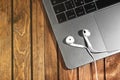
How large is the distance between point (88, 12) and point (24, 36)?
0.86ft

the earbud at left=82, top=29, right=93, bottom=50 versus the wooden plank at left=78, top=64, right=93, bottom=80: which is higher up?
the earbud at left=82, top=29, right=93, bottom=50

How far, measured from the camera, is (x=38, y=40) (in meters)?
1.56

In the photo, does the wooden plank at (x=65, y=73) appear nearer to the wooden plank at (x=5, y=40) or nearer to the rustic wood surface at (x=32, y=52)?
the rustic wood surface at (x=32, y=52)

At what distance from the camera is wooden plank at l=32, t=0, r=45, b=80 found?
155cm

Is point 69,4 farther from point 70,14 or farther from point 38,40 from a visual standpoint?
point 38,40

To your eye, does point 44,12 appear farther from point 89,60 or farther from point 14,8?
point 89,60

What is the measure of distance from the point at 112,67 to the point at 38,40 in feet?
0.99

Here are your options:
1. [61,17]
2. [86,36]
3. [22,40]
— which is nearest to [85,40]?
[86,36]

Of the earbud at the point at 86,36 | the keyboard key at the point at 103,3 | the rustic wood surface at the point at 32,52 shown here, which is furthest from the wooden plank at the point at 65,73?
the keyboard key at the point at 103,3

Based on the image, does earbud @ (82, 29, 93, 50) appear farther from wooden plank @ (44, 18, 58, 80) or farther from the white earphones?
wooden plank @ (44, 18, 58, 80)

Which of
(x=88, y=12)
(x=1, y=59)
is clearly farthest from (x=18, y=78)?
(x=88, y=12)

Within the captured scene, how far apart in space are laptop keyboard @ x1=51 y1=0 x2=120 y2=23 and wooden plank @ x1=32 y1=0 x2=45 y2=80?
0.07 m

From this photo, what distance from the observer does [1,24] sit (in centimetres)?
155

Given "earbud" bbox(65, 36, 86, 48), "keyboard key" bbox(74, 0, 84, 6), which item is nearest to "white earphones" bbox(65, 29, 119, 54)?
"earbud" bbox(65, 36, 86, 48)
